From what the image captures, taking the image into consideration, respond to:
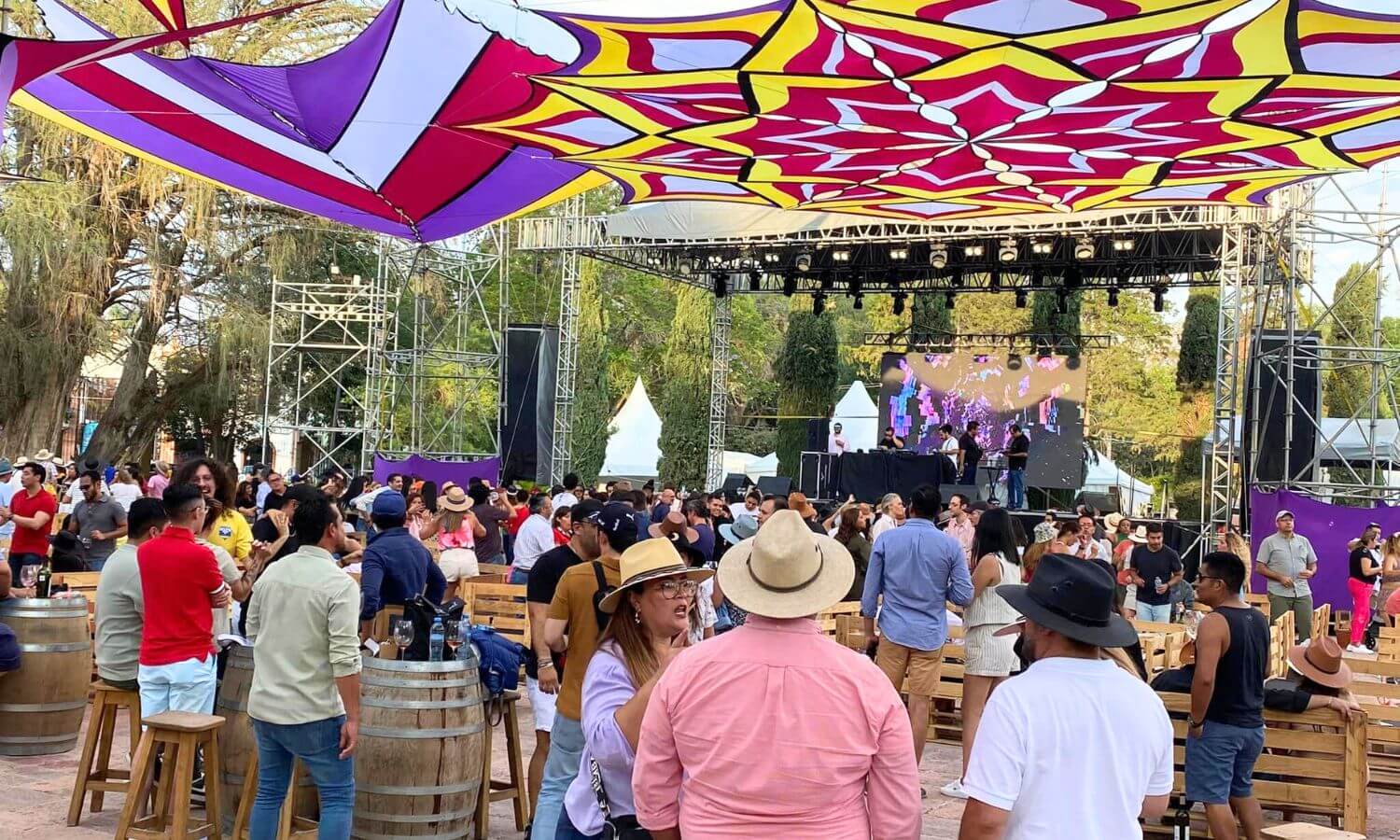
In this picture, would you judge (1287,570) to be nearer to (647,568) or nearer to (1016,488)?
(1016,488)

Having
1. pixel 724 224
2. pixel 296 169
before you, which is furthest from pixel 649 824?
pixel 724 224

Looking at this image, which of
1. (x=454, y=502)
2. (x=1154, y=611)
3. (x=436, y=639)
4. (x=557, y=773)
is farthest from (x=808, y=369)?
(x=557, y=773)

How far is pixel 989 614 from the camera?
7016mm

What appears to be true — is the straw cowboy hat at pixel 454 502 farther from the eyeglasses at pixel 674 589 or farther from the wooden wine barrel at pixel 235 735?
the eyeglasses at pixel 674 589

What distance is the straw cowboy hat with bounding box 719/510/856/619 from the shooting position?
2.89 metres

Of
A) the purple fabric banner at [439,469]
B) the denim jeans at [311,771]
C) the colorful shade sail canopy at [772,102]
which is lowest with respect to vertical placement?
the denim jeans at [311,771]

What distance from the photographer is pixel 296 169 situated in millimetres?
11586

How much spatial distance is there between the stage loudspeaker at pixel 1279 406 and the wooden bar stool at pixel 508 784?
13.5 m

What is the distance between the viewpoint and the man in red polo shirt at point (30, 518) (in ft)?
32.1

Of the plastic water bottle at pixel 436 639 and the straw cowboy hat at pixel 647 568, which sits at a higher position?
the straw cowboy hat at pixel 647 568

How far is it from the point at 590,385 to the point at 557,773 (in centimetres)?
3355

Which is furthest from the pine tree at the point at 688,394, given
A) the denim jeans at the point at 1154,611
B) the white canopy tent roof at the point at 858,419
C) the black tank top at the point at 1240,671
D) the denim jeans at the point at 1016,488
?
the black tank top at the point at 1240,671

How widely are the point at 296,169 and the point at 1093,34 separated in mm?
6735

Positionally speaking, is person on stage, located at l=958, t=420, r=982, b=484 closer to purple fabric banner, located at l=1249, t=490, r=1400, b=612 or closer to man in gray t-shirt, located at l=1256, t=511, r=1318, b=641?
purple fabric banner, located at l=1249, t=490, r=1400, b=612
